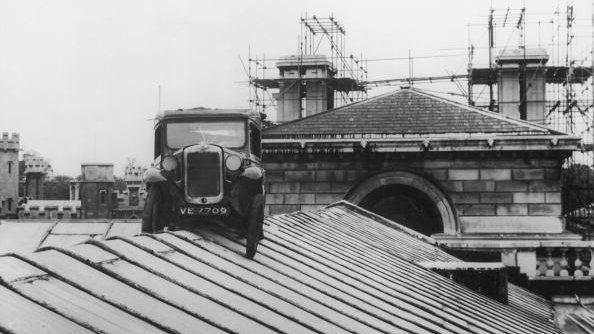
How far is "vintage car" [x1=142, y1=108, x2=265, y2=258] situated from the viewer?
22.5 feet

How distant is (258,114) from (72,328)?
4.42 meters

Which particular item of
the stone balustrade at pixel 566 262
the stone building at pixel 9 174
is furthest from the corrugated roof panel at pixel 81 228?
the stone building at pixel 9 174

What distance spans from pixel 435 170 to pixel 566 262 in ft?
25.9

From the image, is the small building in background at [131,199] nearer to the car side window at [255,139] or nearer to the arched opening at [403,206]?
the arched opening at [403,206]

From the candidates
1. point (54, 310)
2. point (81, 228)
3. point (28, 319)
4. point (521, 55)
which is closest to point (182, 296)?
point (54, 310)

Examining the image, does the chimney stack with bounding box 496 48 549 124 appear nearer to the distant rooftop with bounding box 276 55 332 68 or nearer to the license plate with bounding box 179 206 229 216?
the distant rooftop with bounding box 276 55 332 68

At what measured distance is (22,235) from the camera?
23922 millimetres

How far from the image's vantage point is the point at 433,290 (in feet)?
29.3

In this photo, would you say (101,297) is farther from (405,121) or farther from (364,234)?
(405,121)

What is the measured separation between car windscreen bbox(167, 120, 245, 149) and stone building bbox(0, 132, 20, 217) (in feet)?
210

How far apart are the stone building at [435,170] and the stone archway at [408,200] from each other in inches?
1.2

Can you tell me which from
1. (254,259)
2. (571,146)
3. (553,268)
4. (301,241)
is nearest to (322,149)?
(571,146)

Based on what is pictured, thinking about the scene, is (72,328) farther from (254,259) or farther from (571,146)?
(571,146)

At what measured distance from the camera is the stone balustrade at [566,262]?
14094mm
